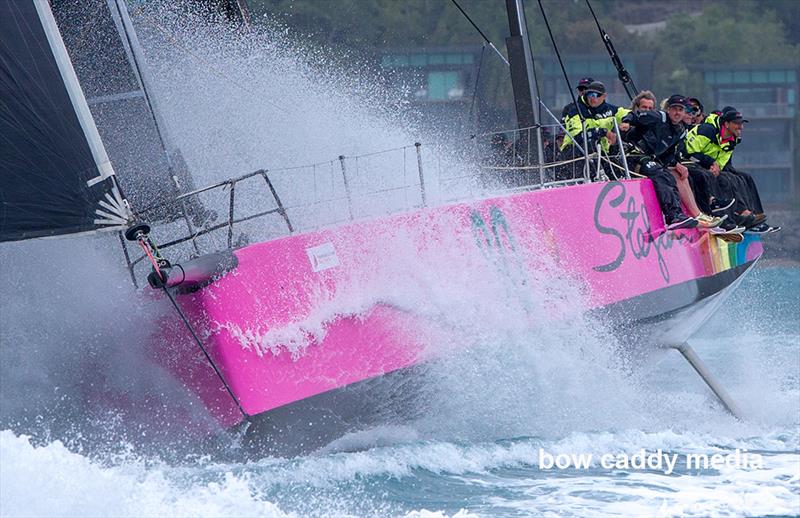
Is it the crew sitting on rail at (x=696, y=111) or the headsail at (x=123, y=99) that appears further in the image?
the crew sitting on rail at (x=696, y=111)

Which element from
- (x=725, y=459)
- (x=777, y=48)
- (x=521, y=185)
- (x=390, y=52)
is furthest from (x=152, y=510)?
(x=777, y=48)

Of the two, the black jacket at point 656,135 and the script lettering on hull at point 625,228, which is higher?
the black jacket at point 656,135

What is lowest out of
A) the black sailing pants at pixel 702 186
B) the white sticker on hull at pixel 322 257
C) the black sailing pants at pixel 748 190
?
the black sailing pants at pixel 748 190

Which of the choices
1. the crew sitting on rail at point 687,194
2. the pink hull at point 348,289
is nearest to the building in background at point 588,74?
the crew sitting on rail at point 687,194

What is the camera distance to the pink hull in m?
6.10

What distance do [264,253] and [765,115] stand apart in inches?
1633

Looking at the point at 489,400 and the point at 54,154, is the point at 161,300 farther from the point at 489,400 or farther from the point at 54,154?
the point at 489,400

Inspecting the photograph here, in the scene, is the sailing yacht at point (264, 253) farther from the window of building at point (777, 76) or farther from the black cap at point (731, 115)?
the window of building at point (777, 76)

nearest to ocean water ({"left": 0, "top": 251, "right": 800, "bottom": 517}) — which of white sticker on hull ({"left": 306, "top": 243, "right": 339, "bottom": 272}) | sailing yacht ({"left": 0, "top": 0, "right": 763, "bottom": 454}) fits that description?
sailing yacht ({"left": 0, "top": 0, "right": 763, "bottom": 454})

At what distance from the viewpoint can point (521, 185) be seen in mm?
8453

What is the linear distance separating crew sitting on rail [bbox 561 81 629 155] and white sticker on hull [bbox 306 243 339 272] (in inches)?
103

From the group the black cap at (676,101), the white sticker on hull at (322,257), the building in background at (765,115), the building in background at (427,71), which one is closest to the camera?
the white sticker on hull at (322,257)

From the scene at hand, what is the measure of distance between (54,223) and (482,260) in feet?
7.68

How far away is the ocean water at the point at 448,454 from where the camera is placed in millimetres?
5527
